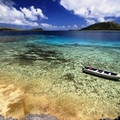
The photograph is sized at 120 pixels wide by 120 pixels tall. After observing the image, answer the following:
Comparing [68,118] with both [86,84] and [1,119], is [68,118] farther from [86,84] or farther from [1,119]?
[86,84]

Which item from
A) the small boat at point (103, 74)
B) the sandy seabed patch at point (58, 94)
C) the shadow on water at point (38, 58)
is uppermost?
the small boat at point (103, 74)

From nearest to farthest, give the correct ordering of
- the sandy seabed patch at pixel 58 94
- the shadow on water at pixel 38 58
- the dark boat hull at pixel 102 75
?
1. the sandy seabed patch at pixel 58 94
2. the dark boat hull at pixel 102 75
3. the shadow on water at pixel 38 58

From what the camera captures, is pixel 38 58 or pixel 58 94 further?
pixel 38 58

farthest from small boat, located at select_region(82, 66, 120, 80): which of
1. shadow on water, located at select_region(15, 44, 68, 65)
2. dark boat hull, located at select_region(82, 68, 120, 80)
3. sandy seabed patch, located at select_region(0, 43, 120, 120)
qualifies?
shadow on water, located at select_region(15, 44, 68, 65)

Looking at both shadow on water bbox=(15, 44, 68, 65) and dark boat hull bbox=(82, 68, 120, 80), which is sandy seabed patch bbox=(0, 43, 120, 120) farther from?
shadow on water bbox=(15, 44, 68, 65)

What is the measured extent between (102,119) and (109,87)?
6.53m

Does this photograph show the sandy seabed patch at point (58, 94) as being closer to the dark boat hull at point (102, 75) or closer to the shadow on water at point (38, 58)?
the dark boat hull at point (102, 75)

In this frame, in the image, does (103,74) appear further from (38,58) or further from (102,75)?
(38,58)

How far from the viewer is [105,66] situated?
916 inches

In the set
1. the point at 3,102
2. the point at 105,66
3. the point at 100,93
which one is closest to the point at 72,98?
the point at 100,93

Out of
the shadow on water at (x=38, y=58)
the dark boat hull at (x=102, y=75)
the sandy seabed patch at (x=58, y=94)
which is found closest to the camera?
the sandy seabed patch at (x=58, y=94)

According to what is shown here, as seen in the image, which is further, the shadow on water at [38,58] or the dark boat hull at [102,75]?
the shadow on water at [38,58]

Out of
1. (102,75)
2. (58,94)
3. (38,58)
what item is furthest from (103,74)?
(38,58)

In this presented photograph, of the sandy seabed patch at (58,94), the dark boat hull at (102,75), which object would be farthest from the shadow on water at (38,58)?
the dark boat hull at (102,75)
